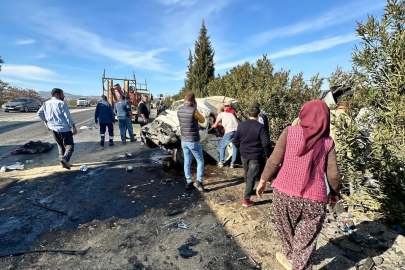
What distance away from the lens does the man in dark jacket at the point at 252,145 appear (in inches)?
134

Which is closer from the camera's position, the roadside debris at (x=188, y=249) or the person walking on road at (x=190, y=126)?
the roadside debris at (x=188, y=249)

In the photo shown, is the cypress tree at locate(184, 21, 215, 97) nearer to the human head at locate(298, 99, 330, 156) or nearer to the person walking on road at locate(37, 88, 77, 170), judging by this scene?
the person walking on road at locate(37, 88, 77, 170)

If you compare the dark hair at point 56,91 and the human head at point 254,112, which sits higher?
the dark hair at point 56,91

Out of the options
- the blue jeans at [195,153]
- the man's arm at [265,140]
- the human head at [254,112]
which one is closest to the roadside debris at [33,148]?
the blue jeans at [195,153]

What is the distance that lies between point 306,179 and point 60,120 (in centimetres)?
529

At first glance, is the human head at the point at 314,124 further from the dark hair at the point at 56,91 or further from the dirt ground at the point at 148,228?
the dark hair at the point at 56,91

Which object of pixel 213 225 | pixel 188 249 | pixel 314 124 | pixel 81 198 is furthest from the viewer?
pixel 81 198

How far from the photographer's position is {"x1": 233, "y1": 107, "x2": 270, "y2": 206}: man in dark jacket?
340cm

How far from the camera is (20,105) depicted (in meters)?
18.2

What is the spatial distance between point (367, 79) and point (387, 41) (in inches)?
19.3

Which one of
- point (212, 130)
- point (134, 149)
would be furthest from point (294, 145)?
point (134, 149)

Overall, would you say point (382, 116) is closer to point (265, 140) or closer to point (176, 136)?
point (265, 140)

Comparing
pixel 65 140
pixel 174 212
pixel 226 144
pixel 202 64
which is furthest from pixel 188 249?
pixel 202 64

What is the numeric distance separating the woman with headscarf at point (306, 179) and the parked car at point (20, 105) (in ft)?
78.0
